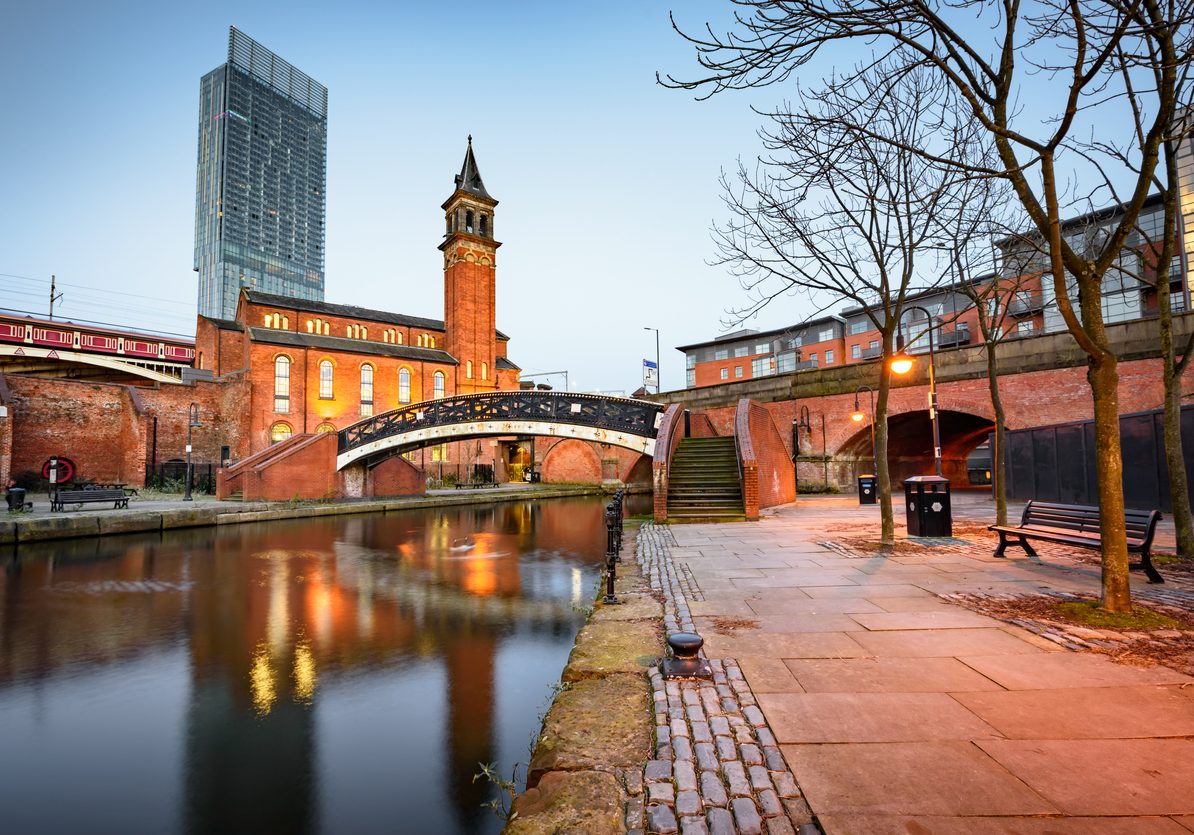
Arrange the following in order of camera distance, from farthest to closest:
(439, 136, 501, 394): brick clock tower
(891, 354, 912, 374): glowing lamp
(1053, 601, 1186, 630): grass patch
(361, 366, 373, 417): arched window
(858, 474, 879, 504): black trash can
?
(439, 136, 501, 394): brick clock tower, (361, 366, 373, 417): arched window, (858, 474, 879, 504): black trash can, (891, 354, 912, 374): glowing lamp, (1053, 601, 1186, 630): grass patch

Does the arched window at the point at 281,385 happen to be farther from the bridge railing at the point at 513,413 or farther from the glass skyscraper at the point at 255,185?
the glass skyscraper at the point at 255,185

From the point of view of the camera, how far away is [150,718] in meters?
4.64

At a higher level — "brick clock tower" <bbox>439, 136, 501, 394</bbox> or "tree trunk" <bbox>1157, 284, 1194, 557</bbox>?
"brick clock tower" <bbox>439, 136, 501, 394</bbox>

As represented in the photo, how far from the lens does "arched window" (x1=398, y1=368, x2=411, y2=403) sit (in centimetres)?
4122

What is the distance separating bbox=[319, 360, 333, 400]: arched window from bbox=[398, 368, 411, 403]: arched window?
4595 mm

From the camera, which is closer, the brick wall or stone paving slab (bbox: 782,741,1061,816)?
stone paving slab (bbox: 782,741,1061,816)

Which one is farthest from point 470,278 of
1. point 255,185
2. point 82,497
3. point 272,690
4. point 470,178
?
point 255,185

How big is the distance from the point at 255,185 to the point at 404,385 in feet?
383

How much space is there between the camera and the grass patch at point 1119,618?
4.61 meters

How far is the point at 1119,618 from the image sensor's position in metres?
4.76

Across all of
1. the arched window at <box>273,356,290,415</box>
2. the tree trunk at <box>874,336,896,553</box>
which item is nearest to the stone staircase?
the tree trunk at <box>874,336,896,553</box>

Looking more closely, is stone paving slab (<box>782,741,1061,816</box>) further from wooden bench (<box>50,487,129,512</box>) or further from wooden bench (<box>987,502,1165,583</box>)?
wooden bench (<box>50,487,129,512</box>)

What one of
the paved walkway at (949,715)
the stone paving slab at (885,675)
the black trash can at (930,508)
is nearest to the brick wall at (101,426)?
the paved walkway at (949,715)

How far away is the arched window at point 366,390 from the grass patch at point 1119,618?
40077mm
